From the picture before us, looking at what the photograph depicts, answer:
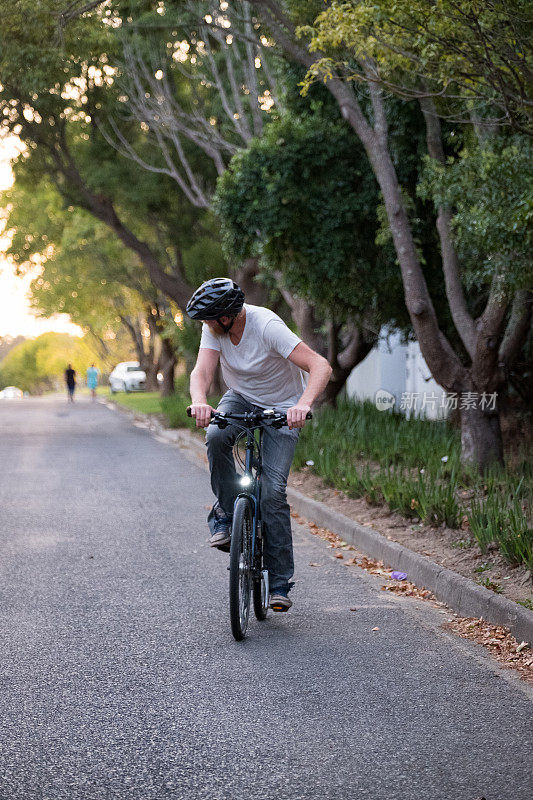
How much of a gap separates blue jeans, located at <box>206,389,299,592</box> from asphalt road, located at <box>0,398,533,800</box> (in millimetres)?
399

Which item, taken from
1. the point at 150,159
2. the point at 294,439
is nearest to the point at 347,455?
the point at 294,439

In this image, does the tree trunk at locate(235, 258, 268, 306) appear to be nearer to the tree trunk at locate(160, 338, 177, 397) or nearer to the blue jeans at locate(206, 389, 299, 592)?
the blue jeans at locate(206, 389, 299, 592)

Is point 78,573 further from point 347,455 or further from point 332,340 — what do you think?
point 332,340

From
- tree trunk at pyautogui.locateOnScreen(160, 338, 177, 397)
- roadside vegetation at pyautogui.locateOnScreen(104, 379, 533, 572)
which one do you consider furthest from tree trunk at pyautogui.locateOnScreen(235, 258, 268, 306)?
tree trunk at pyautogui.locateOnScreen(160, 338, 177, 397)

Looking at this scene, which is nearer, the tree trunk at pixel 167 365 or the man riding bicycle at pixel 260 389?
→ the man riding bicycle at pixel 260 389

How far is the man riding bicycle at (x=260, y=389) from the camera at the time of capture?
17.8ft

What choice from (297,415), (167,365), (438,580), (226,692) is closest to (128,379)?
(167,365)

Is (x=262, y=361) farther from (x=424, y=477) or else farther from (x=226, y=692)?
(x=424, y=477)

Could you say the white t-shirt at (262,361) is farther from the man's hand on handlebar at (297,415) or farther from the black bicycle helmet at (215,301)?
the man's hand on handlebar at (297,415)

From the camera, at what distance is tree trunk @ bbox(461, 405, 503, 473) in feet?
37.7

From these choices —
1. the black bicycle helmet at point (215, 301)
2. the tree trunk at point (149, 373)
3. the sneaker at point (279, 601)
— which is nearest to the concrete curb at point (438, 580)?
the sneaker at point (279, 601)

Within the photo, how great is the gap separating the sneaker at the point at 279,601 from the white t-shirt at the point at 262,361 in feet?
3.47

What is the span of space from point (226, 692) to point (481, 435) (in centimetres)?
763

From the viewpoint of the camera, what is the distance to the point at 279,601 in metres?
5.65
